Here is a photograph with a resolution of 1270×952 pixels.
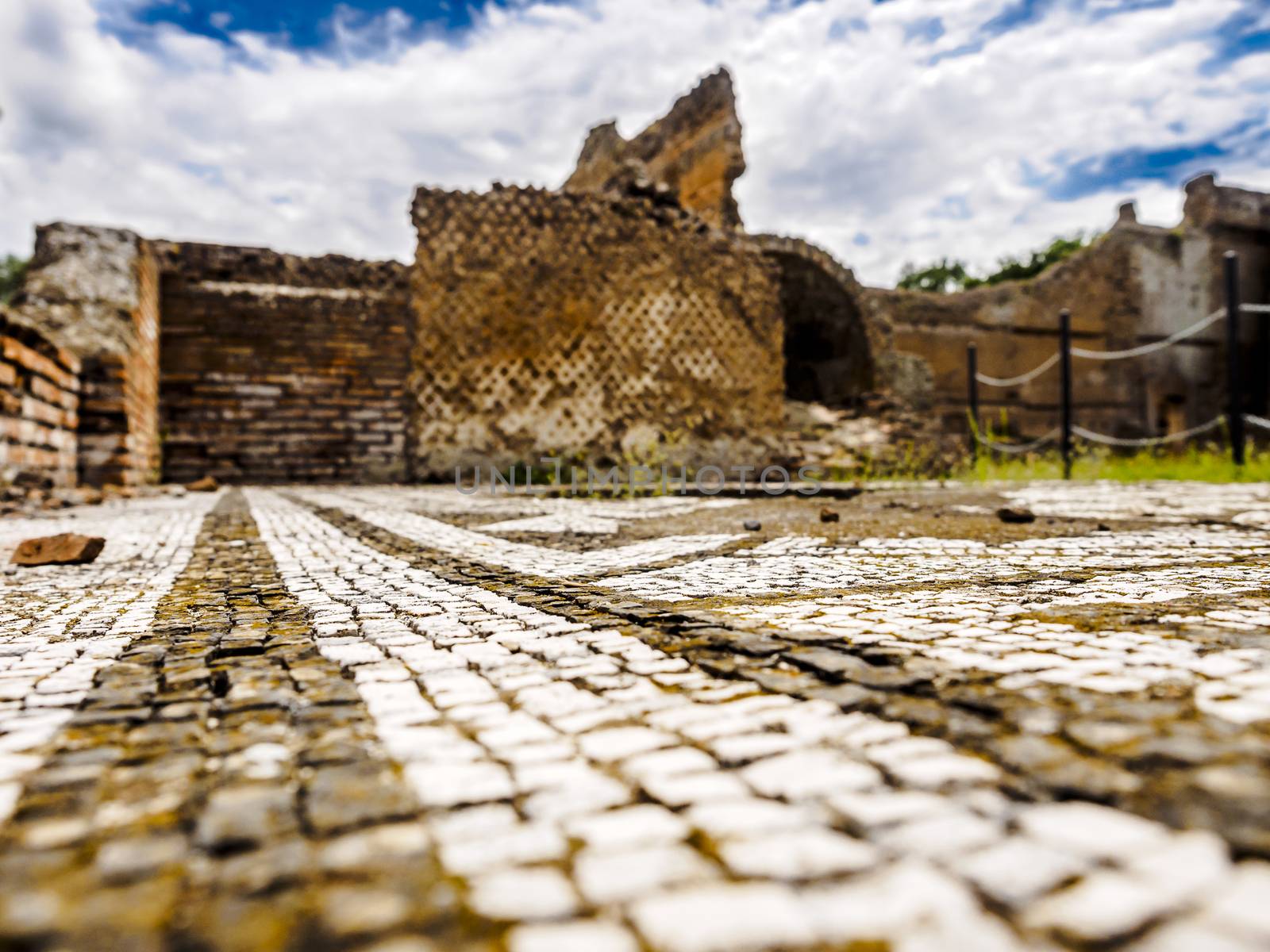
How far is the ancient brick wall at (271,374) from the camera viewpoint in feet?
26.3

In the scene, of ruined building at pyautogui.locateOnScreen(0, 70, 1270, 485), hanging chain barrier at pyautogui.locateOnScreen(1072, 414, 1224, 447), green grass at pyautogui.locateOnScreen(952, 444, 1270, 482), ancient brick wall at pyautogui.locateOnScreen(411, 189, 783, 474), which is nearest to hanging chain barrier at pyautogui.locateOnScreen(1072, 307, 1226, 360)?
hanging chain barrier at pyautogui.locateOnScreen(1072, 414, 1224, 447)

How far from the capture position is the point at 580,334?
27.4 feet

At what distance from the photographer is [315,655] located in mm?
1032

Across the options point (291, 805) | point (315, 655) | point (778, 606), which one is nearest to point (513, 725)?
point (291, 805)

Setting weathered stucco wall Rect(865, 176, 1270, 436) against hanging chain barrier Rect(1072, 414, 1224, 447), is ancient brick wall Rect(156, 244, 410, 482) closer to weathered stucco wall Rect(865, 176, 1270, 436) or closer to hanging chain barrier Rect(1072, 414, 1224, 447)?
hanging chain barrier Rect(1072, 414, 1224, 447)

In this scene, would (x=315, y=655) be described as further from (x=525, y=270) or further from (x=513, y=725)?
(x=525, y=270)

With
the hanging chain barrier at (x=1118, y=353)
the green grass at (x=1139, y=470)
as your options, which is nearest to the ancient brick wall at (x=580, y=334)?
the green grass at (x=1139, y=470)

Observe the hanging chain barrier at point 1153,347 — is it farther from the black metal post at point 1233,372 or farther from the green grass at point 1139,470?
the green grass at point 1139,470

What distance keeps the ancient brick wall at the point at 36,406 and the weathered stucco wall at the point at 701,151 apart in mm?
6712

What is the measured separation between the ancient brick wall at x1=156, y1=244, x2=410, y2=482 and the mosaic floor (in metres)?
7.33

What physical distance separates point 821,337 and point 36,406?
1008 cm

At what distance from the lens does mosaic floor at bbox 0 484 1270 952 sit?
1.46 feet

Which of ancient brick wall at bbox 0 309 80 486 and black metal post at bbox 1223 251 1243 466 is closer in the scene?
ancient brick wall at bbox 0 309 80 486

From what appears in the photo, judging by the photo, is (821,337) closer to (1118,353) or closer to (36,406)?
(1118,353)
